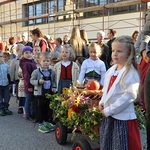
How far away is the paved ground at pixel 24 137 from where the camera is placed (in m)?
4.19

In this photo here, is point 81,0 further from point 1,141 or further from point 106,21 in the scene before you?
point 1,141

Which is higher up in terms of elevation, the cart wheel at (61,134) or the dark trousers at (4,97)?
the dark trousers at (4,97)

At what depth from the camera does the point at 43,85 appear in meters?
5.25

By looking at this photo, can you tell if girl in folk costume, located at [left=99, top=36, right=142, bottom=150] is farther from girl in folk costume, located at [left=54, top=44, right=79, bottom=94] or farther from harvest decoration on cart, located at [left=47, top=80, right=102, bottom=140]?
girl in folk costume, located at [left=54, top=44, right=79, bottom=94]

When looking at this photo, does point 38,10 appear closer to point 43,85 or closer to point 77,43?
point 77,43

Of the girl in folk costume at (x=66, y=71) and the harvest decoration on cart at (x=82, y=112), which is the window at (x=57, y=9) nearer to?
the girl in folk costume at (x=66, y=71)

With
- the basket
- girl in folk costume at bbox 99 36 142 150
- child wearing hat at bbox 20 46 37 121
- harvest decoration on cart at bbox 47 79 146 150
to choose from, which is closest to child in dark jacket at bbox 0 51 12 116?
child wearing hat at bbox 20 46 37 121

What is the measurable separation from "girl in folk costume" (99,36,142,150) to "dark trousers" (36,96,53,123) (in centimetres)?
238

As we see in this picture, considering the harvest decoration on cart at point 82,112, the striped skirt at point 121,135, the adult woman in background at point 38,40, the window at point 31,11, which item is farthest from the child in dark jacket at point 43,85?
the window at point 31,11

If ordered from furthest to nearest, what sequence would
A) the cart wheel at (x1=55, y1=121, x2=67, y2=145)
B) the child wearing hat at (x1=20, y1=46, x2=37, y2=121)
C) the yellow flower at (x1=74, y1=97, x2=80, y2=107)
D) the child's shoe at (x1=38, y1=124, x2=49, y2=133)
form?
the child wearing hat at (x1=20, y1=46, x2=37, y2=121) < the child's shoe at (x1=38, y1=124, x2=49, y2=133) < the cart wheel at (x1=55, y1=121, x2=67, y2=145) < the yellow flower at (x1=74, y1=97, x2=80, y2=107)

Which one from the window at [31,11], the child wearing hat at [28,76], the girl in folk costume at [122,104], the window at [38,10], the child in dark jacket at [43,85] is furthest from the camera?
the window at [31,11]

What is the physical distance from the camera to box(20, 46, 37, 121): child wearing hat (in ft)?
18.7

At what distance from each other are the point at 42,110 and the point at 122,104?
2.72 m

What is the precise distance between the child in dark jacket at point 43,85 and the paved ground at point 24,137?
293 millimetres
